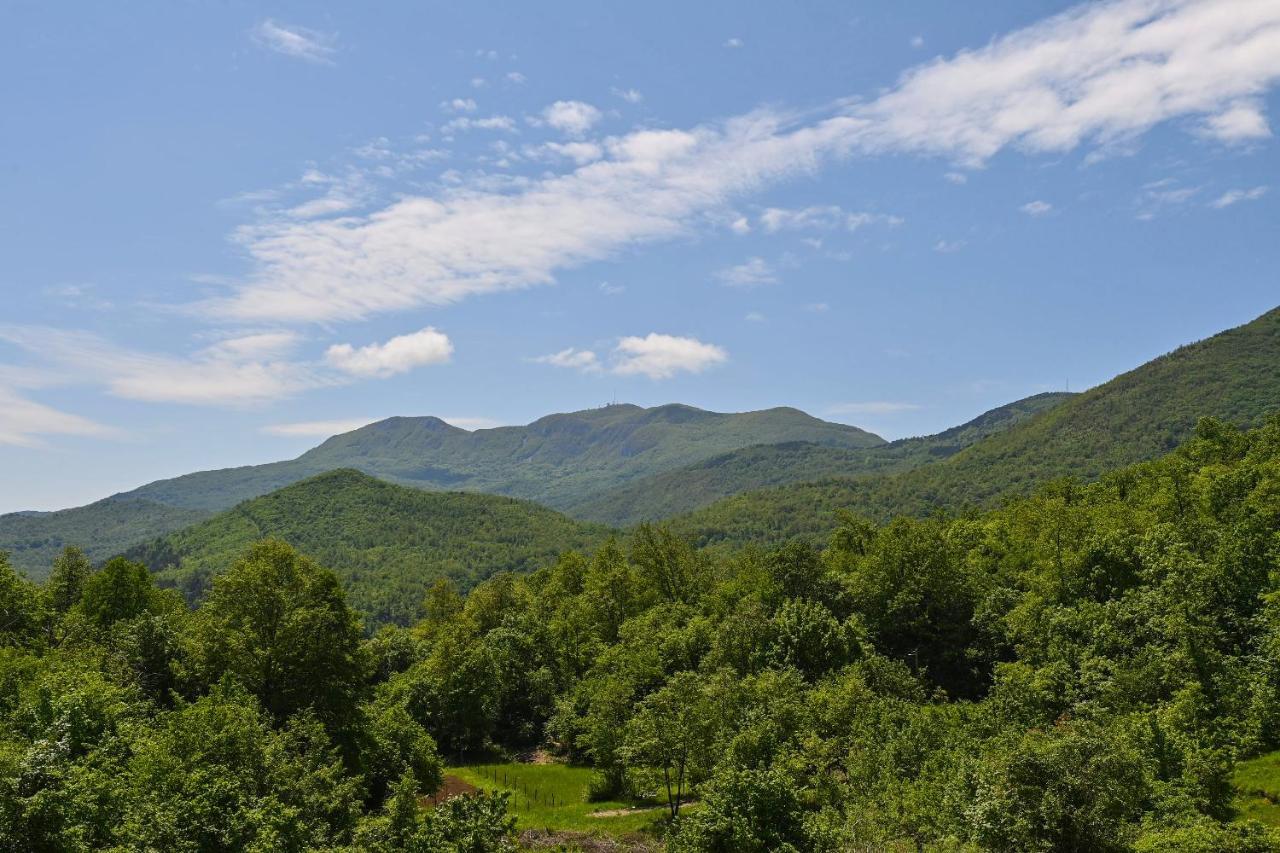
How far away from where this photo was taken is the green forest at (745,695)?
23.8 meters

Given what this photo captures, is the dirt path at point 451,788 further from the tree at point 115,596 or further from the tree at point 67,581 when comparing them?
the tree at point 67,581

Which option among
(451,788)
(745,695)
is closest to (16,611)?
(451,788)

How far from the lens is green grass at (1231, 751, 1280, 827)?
2755cm

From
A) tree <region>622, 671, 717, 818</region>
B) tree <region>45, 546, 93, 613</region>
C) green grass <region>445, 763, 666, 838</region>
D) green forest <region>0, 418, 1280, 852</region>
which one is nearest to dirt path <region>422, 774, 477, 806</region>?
green grass <region>445, 763, 666, 838</region>

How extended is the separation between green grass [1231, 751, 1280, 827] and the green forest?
0.13 m

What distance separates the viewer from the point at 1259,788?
29641mm

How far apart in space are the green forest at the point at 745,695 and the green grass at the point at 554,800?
123 centimetres

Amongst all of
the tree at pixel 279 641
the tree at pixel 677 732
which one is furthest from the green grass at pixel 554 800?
the tree at pixel 279 641

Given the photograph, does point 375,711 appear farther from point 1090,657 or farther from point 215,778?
point 1090,657

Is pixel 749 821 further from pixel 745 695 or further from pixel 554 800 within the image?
pixel 554 800

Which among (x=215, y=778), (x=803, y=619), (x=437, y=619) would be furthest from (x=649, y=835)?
(x=437, y=619)

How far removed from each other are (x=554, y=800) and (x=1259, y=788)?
42.4m

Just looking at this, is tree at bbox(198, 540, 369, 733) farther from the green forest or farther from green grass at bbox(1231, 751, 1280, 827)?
green grass at bbox(1231, 751, 1280, 827)

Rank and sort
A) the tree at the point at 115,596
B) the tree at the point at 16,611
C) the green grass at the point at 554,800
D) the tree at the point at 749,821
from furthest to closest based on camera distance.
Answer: the tree at the point at 115,596 < the tree at the point at 16,611 < the green grass at the point at 554,800 < the tree at the point at 749,821
